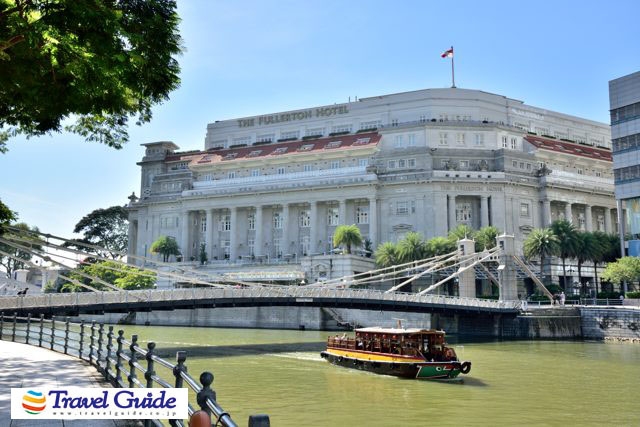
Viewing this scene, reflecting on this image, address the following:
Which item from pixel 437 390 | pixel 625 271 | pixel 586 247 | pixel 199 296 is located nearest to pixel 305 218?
pixel 586 247

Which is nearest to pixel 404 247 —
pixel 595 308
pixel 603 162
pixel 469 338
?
pixel 469 338

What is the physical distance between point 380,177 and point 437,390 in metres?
66.2

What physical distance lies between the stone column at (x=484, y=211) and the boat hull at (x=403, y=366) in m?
57.2

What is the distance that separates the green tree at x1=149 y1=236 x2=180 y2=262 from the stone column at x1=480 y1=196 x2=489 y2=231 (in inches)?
1936

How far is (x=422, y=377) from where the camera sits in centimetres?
3244

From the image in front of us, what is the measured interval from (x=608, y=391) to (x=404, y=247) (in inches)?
1975

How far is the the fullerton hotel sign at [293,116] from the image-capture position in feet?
345

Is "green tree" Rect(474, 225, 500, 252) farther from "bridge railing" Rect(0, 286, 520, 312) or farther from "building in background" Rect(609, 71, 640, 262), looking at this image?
"bridge railing" Rect(0, 286, 520, 312)

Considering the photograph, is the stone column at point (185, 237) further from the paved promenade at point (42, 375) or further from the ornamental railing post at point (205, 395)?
the ornamental railing post at point (205, 395)

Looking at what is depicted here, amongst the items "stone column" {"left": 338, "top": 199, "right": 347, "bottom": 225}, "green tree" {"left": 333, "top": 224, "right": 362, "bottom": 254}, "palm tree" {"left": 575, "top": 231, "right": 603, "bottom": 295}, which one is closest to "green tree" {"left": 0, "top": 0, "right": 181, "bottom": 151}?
"green tree" {"left": 333, "top": 224, "right": 362, "bottom": 254}

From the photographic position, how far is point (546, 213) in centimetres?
9156

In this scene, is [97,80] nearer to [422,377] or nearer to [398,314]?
[422,377]

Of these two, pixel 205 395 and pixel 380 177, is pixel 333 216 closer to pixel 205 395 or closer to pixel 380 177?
pixel 380 177

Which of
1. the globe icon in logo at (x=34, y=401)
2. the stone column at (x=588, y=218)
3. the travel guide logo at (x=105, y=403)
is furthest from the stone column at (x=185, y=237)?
the travel guide logo at (x=105, y=403)
